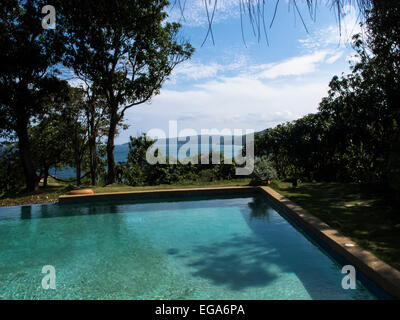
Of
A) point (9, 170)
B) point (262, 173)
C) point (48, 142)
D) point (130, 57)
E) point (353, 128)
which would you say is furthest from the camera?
point (48, 142)

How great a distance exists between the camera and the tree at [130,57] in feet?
40.1

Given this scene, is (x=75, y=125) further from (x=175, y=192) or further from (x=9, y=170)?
(x=175, y=192)

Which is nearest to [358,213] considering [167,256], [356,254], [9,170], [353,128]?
[356,254]

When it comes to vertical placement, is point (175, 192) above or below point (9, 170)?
below

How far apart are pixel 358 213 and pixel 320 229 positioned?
1409 mm

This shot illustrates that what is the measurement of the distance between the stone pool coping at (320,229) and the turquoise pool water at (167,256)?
24 cm

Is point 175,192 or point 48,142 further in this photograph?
point 48,142

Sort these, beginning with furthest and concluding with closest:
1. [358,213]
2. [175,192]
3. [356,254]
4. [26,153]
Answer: [26,153] → [175,192] → [358,213] → [356,254]

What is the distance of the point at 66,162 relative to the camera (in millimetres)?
20516

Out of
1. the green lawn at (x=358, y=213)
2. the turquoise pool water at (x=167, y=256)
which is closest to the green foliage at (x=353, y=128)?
the green lawn at (x=358, y=213)

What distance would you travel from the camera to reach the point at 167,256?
5.16 m

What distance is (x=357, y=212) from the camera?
588 centimetres

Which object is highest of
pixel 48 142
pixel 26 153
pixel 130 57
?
pixel 130 57
